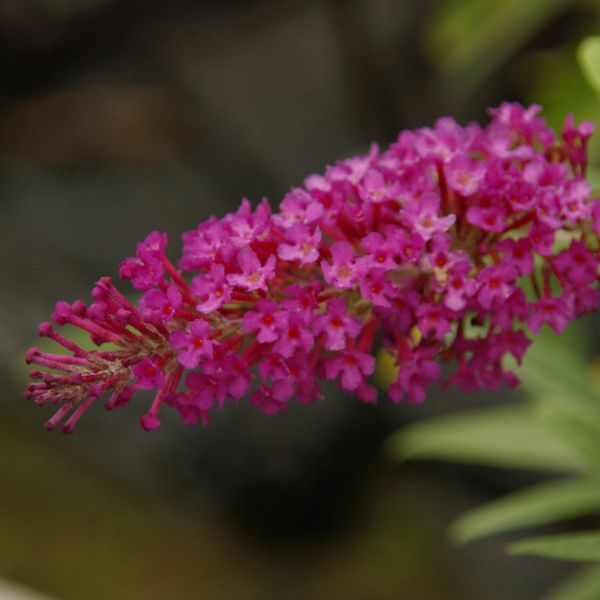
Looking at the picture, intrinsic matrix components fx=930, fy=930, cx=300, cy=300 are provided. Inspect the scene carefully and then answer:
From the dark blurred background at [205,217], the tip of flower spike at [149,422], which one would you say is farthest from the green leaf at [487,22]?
the tip of flower spike at [149,422]

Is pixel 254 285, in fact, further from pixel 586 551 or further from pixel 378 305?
pixel 586 551

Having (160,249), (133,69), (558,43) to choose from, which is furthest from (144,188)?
(160,249)

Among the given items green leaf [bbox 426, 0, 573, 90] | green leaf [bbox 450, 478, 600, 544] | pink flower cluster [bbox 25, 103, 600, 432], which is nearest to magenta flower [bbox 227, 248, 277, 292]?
pink flower cluster [bbox 25, 103, 600, 432]

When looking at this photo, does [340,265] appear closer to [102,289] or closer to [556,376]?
[102,289]

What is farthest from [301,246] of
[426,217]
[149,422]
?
[149,422]

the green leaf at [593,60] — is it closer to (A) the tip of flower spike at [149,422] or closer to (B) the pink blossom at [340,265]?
(B) the pink blossom at [340,265]
